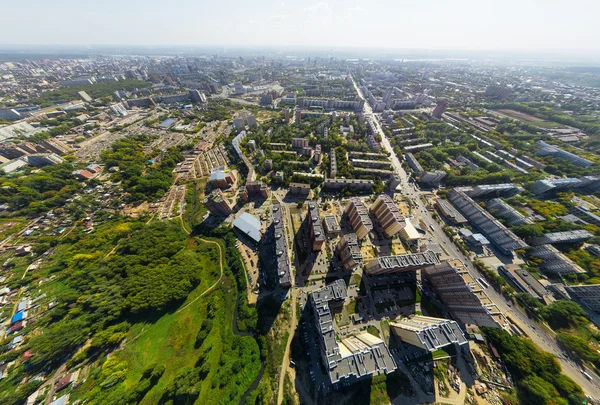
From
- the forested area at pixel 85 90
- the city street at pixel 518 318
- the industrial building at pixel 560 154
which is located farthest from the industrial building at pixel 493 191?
the forested area at pixel 85 90

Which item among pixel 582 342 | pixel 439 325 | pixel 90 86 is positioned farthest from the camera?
pixel 90 86

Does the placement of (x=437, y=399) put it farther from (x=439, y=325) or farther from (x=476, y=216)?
(x=476, y=216)

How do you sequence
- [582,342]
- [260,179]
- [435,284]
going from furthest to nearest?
[260,179], [435,284], [582,342]

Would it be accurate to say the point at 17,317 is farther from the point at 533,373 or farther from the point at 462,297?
the point at 533,373

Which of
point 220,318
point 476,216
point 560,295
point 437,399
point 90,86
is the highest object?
point 90,86

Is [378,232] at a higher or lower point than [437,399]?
higher

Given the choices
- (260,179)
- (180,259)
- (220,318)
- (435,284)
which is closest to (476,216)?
(435,284)

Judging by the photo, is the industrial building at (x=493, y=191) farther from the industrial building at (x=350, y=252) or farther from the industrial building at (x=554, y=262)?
the industrial building at (x=350, y=252)

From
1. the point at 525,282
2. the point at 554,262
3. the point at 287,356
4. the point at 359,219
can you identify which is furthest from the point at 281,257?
the point at 554,262
